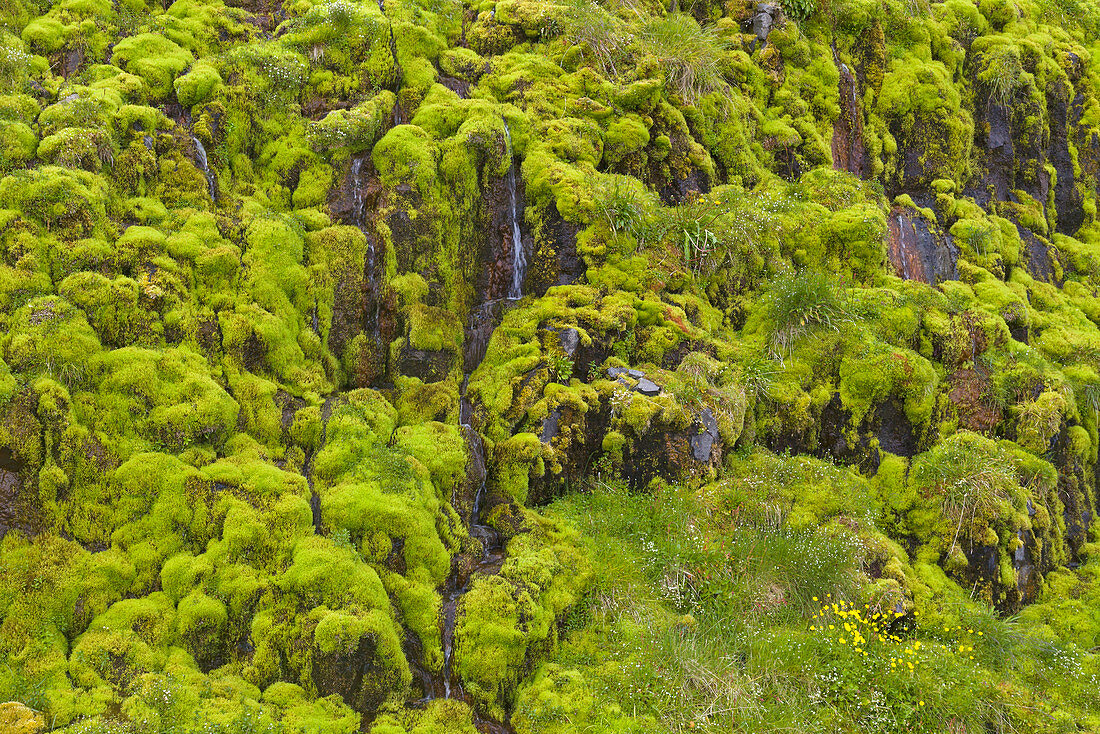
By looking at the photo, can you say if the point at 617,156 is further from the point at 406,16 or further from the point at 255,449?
the point at 255,449

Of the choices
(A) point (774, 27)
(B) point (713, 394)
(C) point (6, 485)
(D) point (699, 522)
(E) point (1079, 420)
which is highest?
(A) point (774, 27)

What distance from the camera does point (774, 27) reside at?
36.9 feet

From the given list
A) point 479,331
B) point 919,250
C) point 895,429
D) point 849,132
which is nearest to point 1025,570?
point 895,429

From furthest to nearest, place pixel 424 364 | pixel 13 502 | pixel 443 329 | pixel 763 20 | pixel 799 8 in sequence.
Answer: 1. pixel 799 8
2. pixel 763 20
3. pixel 443 329
4. pixel 424 364
5. pixel 13 502

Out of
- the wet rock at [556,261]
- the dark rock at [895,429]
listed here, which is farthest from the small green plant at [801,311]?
the wet rock at [556,261]

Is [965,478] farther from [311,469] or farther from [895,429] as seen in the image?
[311,469]

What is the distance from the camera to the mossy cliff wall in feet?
17.9

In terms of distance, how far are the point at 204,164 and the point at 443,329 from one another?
308 centimetres

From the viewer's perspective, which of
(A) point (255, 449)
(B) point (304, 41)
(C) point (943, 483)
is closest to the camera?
(A) point (255, 449)

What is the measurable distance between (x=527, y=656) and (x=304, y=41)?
751cm

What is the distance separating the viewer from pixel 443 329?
7828 mm

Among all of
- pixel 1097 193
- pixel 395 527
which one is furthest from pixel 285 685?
pixel 1097 193

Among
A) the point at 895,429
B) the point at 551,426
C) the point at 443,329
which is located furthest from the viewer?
the point at 895,429

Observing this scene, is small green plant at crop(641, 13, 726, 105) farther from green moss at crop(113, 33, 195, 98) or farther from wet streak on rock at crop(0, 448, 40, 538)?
wet streak on rock at crop(0, 448, 40, 538)
